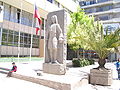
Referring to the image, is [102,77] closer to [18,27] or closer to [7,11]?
[18,27]

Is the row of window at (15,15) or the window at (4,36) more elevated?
the row of window at (15,15)

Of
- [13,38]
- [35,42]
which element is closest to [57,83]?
[13,38]

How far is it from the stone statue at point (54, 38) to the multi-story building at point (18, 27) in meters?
11.8

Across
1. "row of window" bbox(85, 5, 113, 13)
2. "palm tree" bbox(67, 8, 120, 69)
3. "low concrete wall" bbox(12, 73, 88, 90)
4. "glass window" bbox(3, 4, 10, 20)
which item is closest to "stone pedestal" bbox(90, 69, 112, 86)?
"palm tree" bbox(67, 8, 120, 69)

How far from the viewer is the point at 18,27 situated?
2567 cm

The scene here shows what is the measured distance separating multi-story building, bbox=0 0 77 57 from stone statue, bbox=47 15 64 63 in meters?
11.8

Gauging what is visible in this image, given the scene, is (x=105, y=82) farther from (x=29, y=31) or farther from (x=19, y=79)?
(x=29, y=31)

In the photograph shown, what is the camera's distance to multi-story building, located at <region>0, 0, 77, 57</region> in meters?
23.0

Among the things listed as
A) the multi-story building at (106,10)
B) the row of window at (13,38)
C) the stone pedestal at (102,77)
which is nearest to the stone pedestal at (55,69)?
the stone pedestal at (102,77)

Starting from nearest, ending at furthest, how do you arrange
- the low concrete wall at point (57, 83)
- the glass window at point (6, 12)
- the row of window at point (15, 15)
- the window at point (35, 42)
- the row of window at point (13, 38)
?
the low concrete wall at point (57, 83)
the row of window at point (13, 38)
the glass window at point (6, 12)
the row of window at point (15, 15)
the window at point (35, 42)

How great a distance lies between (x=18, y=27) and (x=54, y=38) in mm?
19111

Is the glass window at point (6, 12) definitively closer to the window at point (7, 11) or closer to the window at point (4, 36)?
the window at point (7, 11)

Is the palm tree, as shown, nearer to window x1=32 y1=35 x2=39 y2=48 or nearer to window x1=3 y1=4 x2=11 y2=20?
window x1=3 y1=4 x2=11 y2=20

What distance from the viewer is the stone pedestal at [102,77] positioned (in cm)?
707
